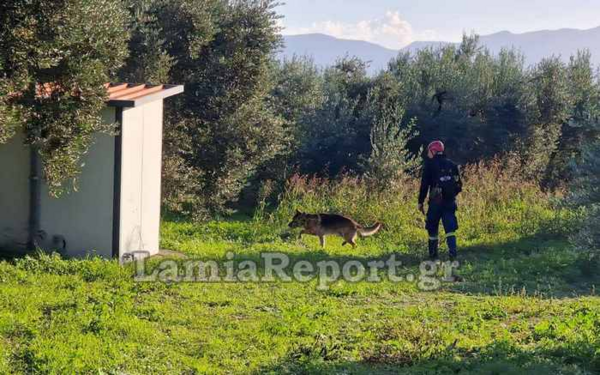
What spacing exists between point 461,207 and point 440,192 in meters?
3.50

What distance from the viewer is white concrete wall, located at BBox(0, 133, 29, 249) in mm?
9500

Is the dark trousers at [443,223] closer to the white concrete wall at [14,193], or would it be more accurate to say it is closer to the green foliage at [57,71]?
the green foliage at [57,71]

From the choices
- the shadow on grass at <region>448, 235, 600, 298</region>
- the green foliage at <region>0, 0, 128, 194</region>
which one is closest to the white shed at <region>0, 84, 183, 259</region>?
the green foliage at <region>0, 0, 128, 194</region>

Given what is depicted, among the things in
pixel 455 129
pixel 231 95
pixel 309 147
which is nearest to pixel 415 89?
pixel 455 129

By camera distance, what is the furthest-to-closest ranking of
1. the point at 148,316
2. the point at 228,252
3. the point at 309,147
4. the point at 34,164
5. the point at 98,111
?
the point at 309,147 < the point at 228,252 < the point at 34,164 < the point at 98,111 < the point at 148,316

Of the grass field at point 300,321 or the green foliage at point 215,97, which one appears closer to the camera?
the grass field at point 300,321

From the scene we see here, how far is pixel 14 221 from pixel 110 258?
1597 mm

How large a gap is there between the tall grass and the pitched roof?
395cm

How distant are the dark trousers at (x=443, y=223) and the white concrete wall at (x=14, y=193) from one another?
20.5 ft

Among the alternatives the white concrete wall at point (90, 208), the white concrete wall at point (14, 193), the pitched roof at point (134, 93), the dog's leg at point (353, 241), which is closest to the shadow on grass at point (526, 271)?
the dog's leg at point (353, 241)

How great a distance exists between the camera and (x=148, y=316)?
6742mm

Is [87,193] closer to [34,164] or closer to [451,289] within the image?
[34,164]

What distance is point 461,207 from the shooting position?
14062 mm

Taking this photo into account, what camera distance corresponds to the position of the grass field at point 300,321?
18.2ft
